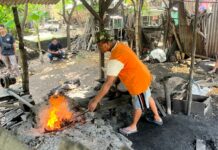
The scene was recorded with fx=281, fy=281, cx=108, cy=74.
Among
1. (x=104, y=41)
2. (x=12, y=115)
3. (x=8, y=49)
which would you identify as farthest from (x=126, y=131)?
(x=8, y=49)

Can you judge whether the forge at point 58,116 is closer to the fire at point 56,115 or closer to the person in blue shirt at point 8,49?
the fire at point 56,115

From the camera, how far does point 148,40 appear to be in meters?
13.3

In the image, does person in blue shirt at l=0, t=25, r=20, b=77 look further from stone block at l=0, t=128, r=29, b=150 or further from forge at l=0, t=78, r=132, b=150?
stone block at l=0, t=128, r=29, b=150

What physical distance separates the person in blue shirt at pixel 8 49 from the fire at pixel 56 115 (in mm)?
6060

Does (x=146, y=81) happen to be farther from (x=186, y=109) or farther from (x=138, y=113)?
(x=186, y=109)

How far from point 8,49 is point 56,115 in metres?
6.58

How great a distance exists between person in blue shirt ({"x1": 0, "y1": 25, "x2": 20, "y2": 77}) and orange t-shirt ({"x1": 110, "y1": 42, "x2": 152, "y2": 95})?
6.85m

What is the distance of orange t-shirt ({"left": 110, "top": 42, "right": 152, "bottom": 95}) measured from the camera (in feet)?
16.3

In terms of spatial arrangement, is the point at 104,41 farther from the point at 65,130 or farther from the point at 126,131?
the point at 126,131

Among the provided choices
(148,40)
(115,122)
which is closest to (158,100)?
(115,122)

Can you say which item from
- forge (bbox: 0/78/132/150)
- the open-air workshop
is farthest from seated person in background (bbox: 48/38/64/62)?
forge (bbox: 0/78/132/150)

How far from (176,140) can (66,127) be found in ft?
7.01

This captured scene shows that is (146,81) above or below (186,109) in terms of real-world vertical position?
above

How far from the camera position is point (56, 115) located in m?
5.11
